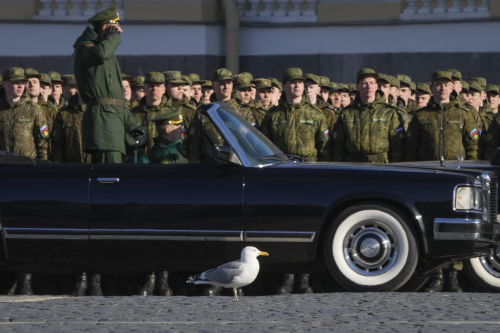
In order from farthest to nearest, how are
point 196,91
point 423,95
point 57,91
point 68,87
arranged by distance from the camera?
point 57,91
point 423,95
point 196,91
point 68,87

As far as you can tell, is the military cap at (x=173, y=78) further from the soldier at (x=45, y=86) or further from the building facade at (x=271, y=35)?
the building facade at (x=271, y=35)

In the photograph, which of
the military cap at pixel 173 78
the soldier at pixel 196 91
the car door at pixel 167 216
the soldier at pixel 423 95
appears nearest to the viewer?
the car door at pixel 167 216

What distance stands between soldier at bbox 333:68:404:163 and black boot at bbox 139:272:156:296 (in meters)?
4.61

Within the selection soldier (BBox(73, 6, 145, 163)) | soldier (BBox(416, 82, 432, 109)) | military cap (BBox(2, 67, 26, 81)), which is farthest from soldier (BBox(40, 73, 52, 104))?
soldier (BBox(73, 6, 145, 163))

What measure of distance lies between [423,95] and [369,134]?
5.04m

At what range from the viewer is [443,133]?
1734cm

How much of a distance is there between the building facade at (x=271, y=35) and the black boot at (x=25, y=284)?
45.3ft

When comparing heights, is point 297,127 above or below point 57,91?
below

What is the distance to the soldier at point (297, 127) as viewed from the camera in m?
16.6

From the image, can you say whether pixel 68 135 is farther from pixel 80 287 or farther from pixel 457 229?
pixel 457 229

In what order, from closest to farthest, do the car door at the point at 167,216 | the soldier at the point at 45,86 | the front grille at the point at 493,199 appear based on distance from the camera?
the car door at the point at 167,216 < the front grille at the point at 493,199 < the soldier at the point at 45,86

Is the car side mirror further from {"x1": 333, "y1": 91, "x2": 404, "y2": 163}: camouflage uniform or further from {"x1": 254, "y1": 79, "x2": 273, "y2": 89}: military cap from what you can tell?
{"x1": 254, "y1": 79, "x2": 273, "y2": 89}: military cap

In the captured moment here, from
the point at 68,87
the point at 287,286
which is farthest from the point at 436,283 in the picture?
the point at 68,87

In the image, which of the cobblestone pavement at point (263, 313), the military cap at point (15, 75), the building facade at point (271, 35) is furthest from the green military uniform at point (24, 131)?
the building facade at point (271, 35)
